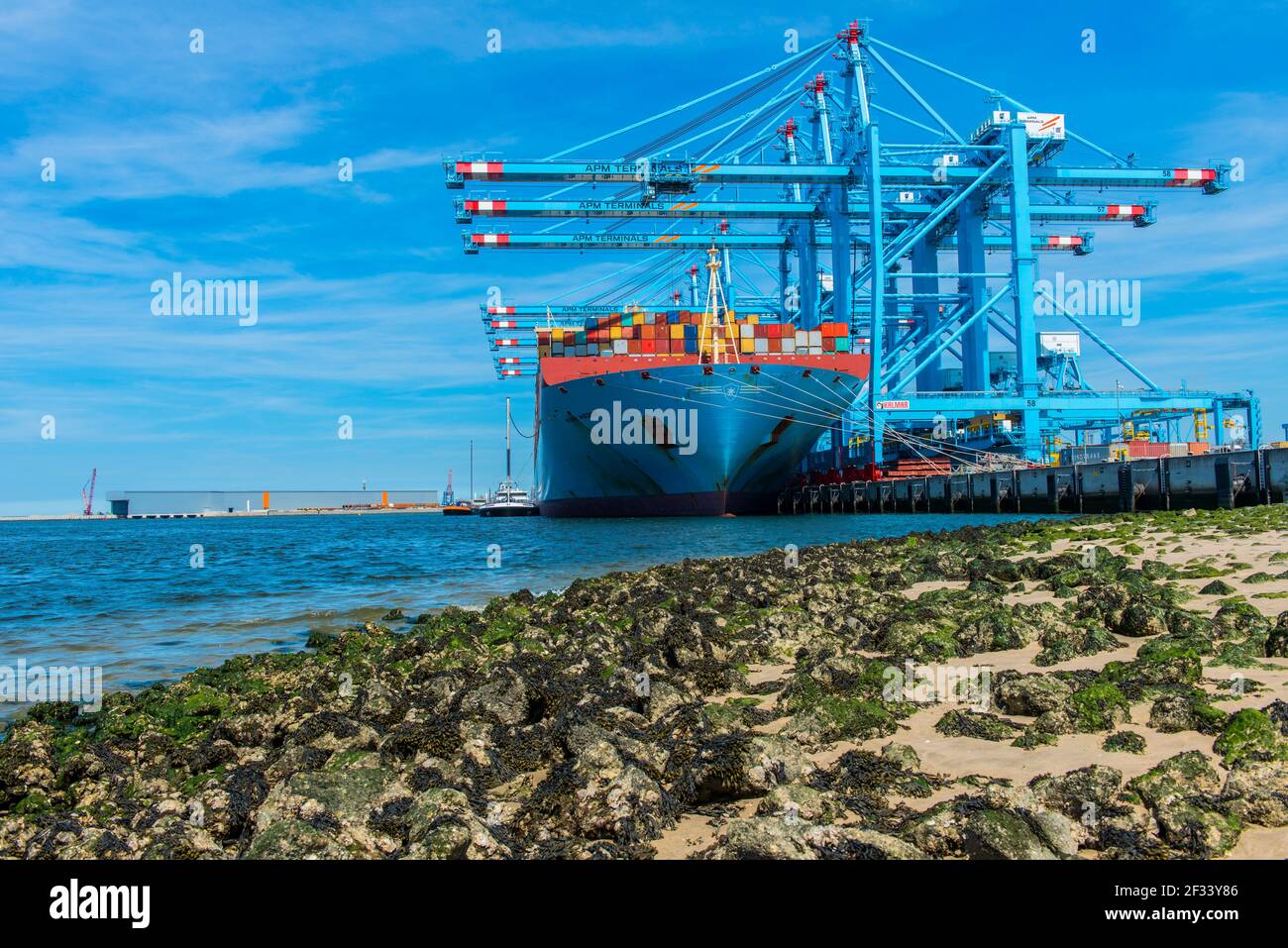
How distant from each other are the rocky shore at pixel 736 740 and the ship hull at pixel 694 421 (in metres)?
29.2

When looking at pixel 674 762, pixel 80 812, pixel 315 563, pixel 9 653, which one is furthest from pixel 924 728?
pixel 315 563

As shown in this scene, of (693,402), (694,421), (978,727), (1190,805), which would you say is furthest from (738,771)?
(694,421)

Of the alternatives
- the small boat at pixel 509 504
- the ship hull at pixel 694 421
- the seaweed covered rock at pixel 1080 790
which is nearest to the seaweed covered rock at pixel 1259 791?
the seaweed covered rock at pixel 1080 790

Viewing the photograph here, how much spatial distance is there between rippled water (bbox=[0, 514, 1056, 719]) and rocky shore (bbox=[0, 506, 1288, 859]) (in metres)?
4.00

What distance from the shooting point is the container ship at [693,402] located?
4022cm

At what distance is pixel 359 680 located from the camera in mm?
9023

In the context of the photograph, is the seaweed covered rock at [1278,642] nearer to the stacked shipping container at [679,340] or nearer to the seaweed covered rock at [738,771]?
the seaweed covered rock at [738,771]

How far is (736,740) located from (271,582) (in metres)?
21.4

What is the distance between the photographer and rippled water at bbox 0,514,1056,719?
46.1 ft

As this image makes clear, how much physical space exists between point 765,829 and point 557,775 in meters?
1.54

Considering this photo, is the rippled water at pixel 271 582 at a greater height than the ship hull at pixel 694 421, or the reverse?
the ship hull at pixel 694 421

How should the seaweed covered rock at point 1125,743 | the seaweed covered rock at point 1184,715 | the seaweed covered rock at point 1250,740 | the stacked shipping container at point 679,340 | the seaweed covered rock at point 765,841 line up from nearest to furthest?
the seaweed covered rock at point 765,841 < the seaweed covered rock at point 1250,740 < the seaweed covered rock at point 1125,743 < the seaweed covered rock at point 1184,715 < the stacked shipping container at point 679,340

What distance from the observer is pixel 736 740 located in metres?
5.11
